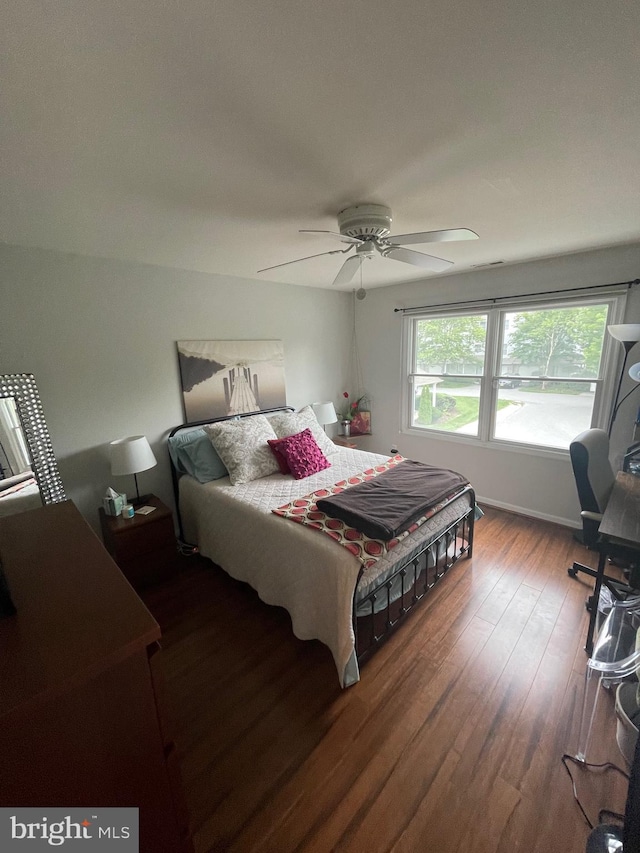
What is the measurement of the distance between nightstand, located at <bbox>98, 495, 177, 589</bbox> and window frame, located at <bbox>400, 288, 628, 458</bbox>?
2.86 meters

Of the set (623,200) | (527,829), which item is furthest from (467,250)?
(527,829)

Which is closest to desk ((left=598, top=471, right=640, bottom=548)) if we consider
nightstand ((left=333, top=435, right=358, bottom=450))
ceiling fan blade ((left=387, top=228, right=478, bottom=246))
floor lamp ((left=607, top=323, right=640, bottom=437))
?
floor lamp ((left=607, top=323, right=640, bottom=437))

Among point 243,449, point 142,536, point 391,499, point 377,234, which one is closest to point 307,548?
point 391,499

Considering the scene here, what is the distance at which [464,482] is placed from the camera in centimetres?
248

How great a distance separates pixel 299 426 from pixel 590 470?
86.2 inches

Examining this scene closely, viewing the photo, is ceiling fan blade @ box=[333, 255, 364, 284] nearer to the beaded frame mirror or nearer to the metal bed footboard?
the metal bed footboard

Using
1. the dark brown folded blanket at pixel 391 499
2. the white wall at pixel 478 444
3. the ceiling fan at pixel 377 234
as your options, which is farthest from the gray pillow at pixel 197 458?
the white wall at pixel 478 444

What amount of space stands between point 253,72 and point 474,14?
1.77 ft

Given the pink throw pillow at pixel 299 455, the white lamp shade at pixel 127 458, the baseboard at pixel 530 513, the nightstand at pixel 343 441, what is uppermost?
the white lamp shade at pixel 127 458

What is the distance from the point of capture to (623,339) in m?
2.30

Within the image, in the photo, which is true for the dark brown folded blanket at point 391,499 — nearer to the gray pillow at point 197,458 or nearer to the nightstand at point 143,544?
the gray pillow at point 197,458

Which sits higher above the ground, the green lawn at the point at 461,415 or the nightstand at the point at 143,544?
the green lawn at the point at 461,415

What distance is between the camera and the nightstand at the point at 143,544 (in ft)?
7.47

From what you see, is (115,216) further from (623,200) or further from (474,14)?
(623,200)
